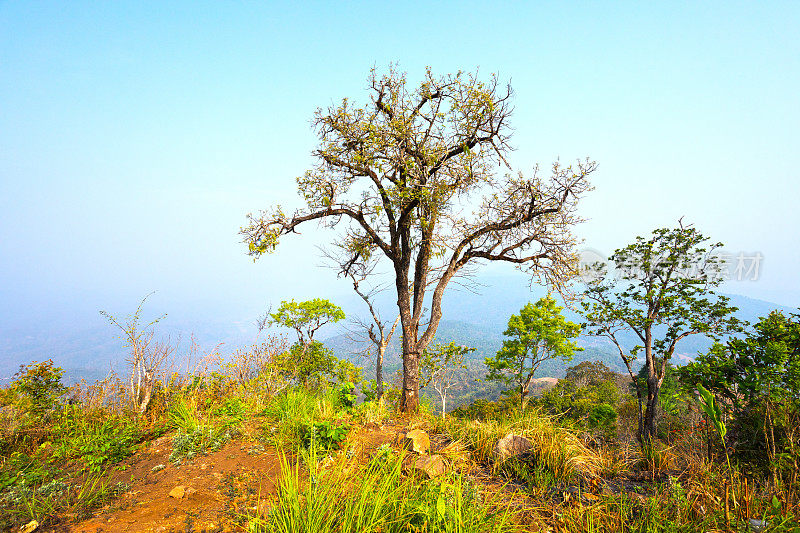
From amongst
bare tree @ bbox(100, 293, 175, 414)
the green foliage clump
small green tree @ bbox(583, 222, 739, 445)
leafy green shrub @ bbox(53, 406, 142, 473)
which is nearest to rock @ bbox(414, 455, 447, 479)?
the green foliage clump

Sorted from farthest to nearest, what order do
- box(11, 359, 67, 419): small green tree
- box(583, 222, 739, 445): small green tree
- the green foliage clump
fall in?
1. box(583, 222, 739, 445): small green tree
2. box(11, 359, 67, 419): small green tree
3. the green foliage clump

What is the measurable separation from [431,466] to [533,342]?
79.0 feet

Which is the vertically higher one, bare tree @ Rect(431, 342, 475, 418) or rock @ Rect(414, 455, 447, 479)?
rock @ Rect(414, 455, 447, 479)

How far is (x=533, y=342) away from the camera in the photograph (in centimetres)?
2508

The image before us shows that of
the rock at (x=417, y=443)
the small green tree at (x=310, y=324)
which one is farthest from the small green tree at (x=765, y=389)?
the small green tree at (x=310, y=324)

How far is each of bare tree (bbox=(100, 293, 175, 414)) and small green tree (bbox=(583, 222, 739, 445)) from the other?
16.2 meters

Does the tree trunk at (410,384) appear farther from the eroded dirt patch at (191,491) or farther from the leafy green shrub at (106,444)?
the leafy green shrub at (106,444)

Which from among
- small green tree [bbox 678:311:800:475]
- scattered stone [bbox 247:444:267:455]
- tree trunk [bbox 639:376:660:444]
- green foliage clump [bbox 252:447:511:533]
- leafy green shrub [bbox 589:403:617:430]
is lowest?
A: leafy green shrub [bbox 589:403:617:430]

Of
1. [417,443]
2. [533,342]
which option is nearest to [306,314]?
[417,443]

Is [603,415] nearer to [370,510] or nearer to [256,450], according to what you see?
[256,450]

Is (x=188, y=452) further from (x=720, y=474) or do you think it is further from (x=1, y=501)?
(x=720, y=474)

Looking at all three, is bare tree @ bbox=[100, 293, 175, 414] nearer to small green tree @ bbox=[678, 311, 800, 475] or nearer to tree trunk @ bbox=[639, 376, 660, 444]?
small green tree @ bbox=[678, 311, 800, 475]

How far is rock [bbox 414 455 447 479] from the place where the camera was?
345 cm

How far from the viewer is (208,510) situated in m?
3.23
